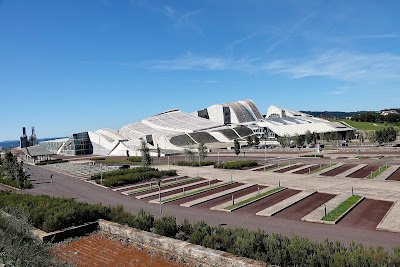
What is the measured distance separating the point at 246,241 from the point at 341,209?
31.6 ft

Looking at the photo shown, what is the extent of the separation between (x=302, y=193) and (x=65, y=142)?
86.5m

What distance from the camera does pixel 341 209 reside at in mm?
19750

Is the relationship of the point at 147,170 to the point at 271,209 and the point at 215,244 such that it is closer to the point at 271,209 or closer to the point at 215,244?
the point at 271,209

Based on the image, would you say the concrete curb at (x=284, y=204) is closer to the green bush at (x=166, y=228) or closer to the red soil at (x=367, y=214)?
the red soil at (x=367, y=214)

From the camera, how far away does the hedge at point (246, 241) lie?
34.9 ft

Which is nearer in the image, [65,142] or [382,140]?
[382,140]

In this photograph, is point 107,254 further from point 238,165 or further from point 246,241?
→ point 238,165

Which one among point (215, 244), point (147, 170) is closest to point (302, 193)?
point (215, 244)

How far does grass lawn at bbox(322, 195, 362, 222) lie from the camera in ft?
59.6

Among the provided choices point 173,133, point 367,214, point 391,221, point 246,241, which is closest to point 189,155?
point 367,214

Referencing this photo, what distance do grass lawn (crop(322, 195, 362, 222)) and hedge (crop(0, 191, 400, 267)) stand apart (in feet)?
15.5

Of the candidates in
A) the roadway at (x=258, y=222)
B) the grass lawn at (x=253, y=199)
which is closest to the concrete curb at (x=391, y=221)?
the roadway at (x=258, y=222)

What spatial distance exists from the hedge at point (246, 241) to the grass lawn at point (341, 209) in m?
4.73

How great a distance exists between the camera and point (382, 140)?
64438 millimetres
